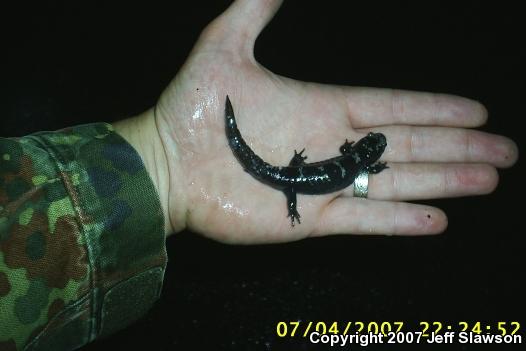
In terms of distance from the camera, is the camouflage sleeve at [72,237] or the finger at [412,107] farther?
the finger at [412,107]

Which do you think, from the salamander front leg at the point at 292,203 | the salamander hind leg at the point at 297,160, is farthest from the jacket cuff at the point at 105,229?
the salamander hind leg at the point at 297,160

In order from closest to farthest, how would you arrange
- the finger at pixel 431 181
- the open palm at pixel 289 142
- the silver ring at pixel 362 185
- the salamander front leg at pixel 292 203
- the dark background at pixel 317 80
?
the open palm at pixel 289 142, the salamander front leg at pixel 292 203, the finger at pixel 431 181, the silver ring at pixel 362 185, the dark background at pixel 317 80

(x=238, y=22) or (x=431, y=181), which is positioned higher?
(x=238, y=22)

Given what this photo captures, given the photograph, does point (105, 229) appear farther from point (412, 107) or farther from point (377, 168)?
point (412, 107)

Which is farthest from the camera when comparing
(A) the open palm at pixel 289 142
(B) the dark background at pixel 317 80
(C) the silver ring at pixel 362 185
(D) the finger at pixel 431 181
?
(B) the dark background at pixel 317 80

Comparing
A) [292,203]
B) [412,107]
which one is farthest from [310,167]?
[412,107]

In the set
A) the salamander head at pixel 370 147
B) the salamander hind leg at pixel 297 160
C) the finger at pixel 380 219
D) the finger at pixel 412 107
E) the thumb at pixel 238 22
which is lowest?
the finger at pixel 380 219

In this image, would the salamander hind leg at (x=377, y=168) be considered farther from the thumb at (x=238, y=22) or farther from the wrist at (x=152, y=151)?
the wrist at (x=152, y=151)
